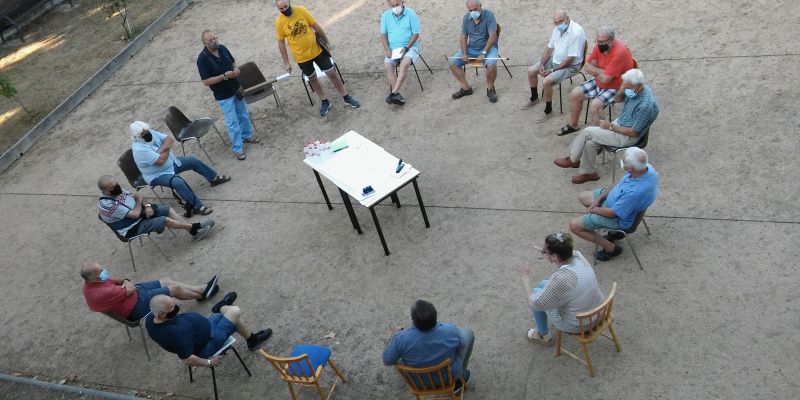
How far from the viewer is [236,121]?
839cm

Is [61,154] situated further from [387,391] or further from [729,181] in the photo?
[729,181]

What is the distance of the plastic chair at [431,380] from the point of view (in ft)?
14.1

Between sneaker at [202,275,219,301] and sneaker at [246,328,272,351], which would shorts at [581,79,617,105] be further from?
sneaker at [202,275,219,301]

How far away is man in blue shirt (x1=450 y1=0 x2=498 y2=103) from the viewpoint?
7.92 m

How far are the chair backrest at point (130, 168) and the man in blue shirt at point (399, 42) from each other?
3.39 meters

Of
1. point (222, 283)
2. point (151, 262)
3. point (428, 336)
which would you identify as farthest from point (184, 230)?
point (428, 336)

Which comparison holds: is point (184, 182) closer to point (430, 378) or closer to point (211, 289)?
point (211, 289)

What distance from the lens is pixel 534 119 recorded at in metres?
7.64

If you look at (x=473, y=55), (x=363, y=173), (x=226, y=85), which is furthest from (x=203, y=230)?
(x=473, y=55)

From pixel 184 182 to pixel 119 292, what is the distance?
1992 mm

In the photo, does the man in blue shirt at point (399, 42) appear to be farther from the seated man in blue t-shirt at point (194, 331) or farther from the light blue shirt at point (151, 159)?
the seated man in blue t-shirt at point (194, 331)

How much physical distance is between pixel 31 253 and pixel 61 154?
232 centimetres

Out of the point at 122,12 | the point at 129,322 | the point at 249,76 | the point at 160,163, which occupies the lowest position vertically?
the point at 129,322

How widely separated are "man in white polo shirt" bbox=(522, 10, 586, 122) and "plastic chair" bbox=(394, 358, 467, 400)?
4081 mm
